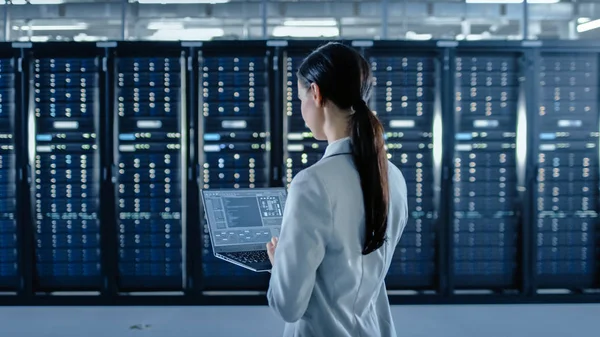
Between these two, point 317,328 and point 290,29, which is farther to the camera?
point 290,29

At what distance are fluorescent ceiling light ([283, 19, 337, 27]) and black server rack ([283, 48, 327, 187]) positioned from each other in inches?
132

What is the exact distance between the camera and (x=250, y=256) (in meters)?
1.07

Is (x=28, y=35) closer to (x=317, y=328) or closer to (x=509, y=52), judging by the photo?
(x=509, y=52)

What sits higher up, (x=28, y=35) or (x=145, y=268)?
(x=28, y=35)

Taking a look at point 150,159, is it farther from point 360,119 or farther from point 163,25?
point 163,25

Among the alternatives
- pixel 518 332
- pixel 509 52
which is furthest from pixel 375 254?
pixel 509 52

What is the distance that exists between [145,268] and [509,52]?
118 inches

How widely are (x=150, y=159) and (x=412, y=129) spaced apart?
1841 mm

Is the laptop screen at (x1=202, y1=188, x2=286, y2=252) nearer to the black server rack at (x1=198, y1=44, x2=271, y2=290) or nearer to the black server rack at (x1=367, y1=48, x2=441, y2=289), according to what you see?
the black server rack at (x1=198, y1=44, x2=271, y2=290)

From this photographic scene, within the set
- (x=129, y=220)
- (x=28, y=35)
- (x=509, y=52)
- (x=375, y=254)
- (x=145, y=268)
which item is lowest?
(x=145, y=268)

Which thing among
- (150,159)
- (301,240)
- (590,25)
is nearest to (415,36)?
(590,25)

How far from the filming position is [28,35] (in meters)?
7.24

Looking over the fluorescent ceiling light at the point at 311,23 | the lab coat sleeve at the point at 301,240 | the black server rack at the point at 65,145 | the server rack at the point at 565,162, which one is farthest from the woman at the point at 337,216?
the fluorescent ceiling light at the point at 311,23

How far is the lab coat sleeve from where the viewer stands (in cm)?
84
